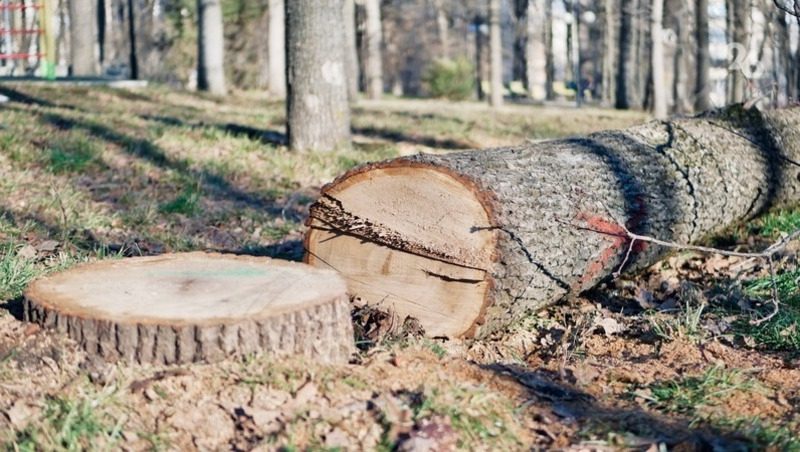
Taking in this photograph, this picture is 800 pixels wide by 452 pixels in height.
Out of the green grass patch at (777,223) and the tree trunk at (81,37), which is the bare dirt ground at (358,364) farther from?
the tree trunk at (81,37)

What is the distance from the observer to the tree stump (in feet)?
11.1

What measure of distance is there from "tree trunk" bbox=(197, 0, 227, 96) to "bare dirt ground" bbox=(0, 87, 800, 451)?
29.4 ft

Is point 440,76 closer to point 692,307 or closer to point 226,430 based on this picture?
point 692,307

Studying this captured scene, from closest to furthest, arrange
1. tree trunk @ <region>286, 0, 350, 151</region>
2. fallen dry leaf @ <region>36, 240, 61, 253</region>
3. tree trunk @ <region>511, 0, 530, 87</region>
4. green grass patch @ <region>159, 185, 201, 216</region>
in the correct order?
fallen dry leaf @ <region>36, 240, 61, 253</region> → green grass patch @ <region>159, 185, 201, 216</region> → tree trunk @ <region>286, 0, 350, 151</region> → tree trunk @ <region>511, 0, 530, 87</region>

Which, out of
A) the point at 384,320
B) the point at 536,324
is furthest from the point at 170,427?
the point at 536,324

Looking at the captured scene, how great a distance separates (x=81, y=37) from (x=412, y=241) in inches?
583

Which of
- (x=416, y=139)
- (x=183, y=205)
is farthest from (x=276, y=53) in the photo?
(x=183, y=205)

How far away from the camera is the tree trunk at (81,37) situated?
1725 cm

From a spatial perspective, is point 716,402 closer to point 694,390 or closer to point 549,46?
point 694,390

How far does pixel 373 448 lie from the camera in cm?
299

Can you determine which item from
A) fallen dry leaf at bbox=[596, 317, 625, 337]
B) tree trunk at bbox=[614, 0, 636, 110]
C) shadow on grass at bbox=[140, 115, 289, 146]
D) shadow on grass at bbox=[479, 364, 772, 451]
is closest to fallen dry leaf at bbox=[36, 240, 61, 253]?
shadow on grass at bbox=[479, 364, 772, 451]

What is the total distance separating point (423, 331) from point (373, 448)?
5.26ft

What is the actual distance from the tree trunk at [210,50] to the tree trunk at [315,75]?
8.42 metres

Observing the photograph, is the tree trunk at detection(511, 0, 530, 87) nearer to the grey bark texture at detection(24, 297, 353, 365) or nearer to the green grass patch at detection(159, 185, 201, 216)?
the green grass patch at detection(159, 185, 201, 216)
